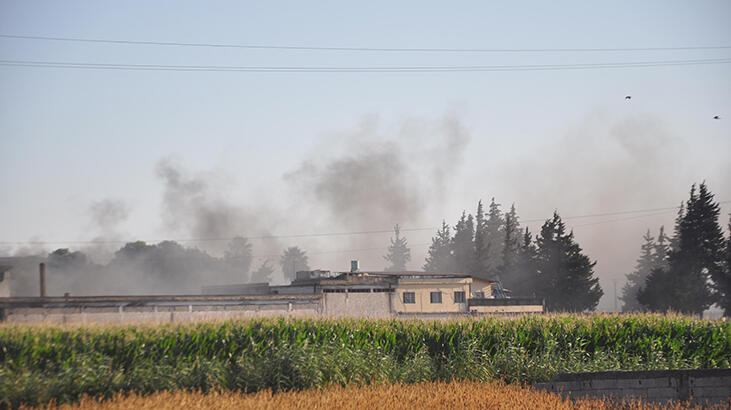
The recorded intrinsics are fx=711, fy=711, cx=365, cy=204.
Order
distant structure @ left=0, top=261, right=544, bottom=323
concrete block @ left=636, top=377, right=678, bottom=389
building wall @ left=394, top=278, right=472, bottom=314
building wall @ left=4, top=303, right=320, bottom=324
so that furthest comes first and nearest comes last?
building wall @ left=394, top=278, right=472, bottom=314 < distant structure @ left=0, top=261, right=544, bottom=323 < building wall @ left=4, top=303, right=320, bottom=324 < concrete block @ left=636, top=377, right=678, bottom=389

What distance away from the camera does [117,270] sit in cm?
12175

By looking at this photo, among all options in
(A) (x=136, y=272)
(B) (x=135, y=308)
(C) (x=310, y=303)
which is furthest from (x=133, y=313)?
(A) (x=136, y=272)

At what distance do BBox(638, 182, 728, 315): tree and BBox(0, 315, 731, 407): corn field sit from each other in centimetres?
4919

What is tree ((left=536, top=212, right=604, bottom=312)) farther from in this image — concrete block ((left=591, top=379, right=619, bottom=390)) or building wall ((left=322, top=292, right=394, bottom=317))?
concrete block ((left=591, top=379, right=619, bottom=390))

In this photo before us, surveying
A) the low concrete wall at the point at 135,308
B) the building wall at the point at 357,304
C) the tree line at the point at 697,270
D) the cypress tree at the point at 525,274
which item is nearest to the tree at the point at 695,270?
the tree line at the point at 697,270

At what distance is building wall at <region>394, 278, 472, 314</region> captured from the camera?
53906mm

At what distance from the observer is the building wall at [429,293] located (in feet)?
177

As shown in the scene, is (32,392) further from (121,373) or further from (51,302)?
(51,302)

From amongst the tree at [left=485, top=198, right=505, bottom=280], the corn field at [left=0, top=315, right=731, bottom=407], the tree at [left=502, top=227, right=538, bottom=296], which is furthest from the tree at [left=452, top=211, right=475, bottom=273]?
the corn field at [left=0, top=315, right=731, bottom=407]

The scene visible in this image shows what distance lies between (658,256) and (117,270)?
99.9 metres

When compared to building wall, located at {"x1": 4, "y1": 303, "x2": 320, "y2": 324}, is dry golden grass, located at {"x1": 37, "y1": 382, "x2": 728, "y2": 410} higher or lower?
lower

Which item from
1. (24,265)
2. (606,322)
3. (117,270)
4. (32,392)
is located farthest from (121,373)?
(117,270)

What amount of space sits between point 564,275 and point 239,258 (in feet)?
394

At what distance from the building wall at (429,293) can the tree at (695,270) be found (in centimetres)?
2620
